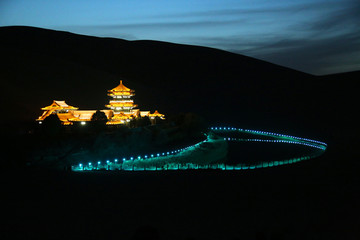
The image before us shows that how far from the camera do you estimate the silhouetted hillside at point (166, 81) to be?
3869cm

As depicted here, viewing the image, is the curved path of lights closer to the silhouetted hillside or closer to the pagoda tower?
the silhouetted hillside

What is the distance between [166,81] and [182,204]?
1780 inches

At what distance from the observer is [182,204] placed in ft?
34.3

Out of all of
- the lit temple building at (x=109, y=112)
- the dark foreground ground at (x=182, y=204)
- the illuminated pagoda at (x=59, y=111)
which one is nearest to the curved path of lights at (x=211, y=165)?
the dark foreground ground at (x=182, y=204)

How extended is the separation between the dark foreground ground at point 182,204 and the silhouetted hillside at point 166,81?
65.3 feet

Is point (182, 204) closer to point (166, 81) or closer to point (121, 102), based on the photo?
point (121, 102)

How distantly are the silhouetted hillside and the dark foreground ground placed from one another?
784 inches

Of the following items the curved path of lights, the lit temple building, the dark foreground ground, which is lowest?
the curved path of lights

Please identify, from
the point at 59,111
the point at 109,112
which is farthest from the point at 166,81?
the point at 59,111

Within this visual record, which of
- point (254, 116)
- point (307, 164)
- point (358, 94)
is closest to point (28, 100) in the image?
point (254, 116)

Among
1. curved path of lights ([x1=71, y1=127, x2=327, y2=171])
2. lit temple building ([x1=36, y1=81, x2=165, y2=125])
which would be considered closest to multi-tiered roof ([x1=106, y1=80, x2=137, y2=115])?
lit temple building ([x1=36, y1=81, x2=165, y2=125])

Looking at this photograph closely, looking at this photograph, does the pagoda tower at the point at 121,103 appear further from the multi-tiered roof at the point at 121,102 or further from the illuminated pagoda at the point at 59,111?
the illuminated pagoda at the point at 59,111

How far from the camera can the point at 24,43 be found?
56562mm

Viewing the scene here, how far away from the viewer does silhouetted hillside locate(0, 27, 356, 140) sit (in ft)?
127
